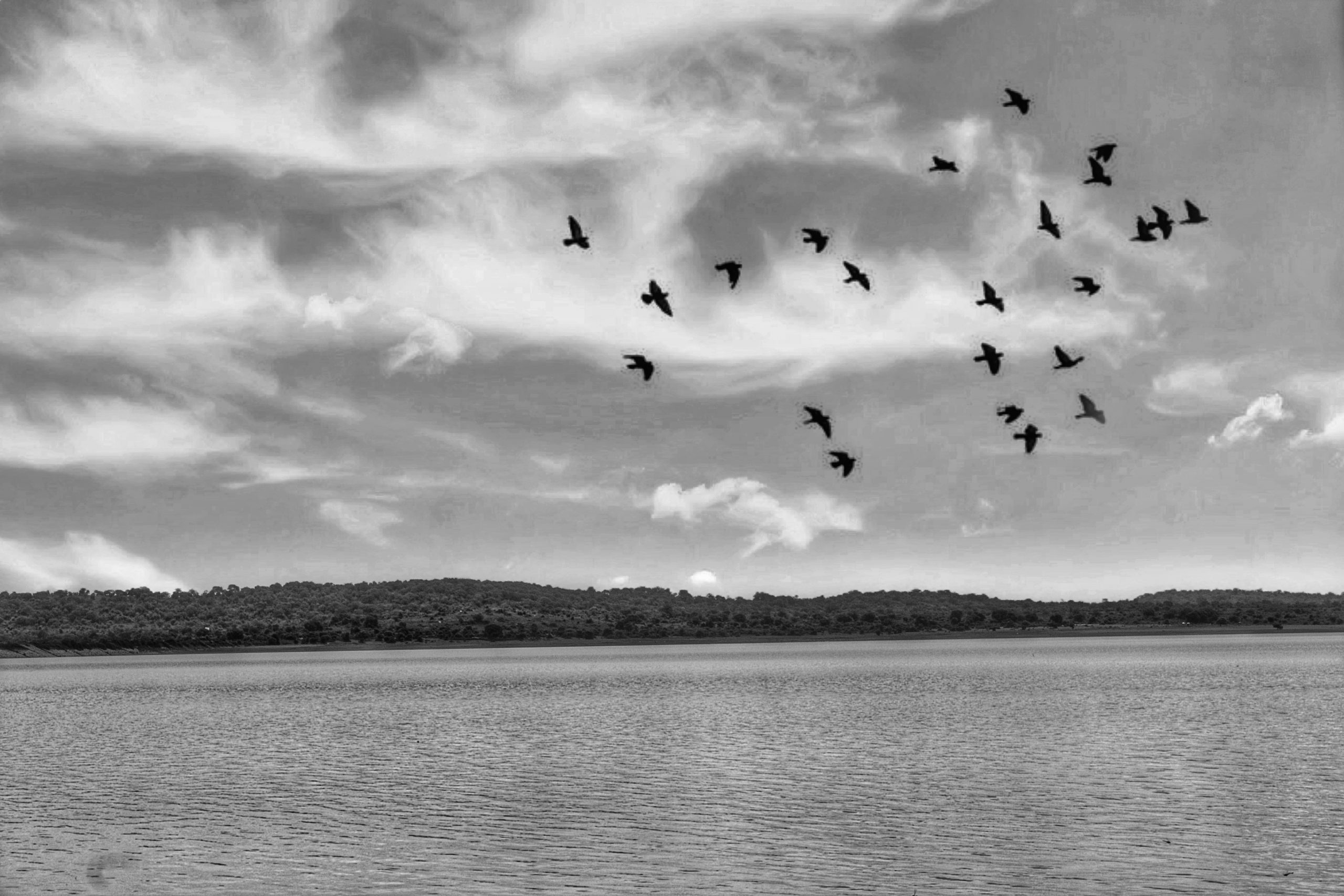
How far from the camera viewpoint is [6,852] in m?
48.1

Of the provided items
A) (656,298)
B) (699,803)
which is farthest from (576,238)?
(699,803)

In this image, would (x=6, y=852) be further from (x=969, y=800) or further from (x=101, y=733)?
(x=101, y=733)

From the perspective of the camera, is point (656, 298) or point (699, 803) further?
point (699, 803)

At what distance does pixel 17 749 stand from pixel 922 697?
7720cm

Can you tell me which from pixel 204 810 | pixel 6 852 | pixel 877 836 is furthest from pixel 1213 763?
pixel 6 852

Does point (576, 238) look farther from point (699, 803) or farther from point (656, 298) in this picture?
point (699, 803)

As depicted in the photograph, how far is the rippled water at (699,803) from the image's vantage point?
42.1 m

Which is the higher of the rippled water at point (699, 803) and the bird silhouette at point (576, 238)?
the bird silhouette at point (576, 238)

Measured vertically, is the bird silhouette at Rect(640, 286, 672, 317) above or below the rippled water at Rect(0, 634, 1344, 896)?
above

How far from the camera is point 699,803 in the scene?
56656mm

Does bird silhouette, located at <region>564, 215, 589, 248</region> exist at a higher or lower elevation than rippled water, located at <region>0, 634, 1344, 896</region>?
higher

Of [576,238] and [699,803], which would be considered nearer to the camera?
[576,238]

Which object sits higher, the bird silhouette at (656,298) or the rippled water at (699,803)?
the bird silhouette at (656,298)

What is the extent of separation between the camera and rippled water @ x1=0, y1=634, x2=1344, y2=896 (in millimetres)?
42062
